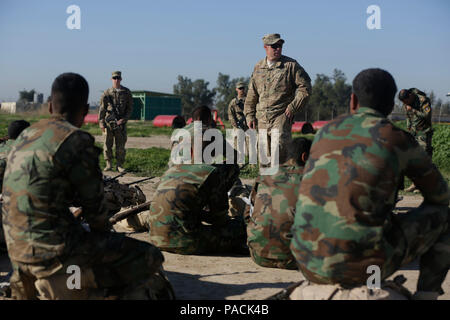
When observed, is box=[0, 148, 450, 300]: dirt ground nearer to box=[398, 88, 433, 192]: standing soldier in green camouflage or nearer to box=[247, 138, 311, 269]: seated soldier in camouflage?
box=[247, 138, 311, 269]: seated soldier in camouflage

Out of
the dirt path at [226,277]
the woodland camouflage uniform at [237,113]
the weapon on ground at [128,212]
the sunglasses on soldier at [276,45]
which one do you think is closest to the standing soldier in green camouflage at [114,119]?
the woodland camouflage uniform at [237,113]

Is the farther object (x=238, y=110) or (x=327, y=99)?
(x=327, y=99)

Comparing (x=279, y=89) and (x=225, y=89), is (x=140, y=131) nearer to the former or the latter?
(x=279, y=89)

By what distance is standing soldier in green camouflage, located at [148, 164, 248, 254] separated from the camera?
218 inches

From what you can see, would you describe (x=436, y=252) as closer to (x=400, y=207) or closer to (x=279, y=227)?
(x=279, y=227)


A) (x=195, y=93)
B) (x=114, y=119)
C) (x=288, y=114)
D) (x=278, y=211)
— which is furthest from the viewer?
(x=195, y=93)

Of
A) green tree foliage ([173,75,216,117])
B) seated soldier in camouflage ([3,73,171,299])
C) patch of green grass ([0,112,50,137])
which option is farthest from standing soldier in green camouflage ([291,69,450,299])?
green tree foliage ([173,75,216,117])

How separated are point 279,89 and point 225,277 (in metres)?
4.51

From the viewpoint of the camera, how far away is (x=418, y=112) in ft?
36.0

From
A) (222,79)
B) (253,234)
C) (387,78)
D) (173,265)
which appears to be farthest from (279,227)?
(222,79)

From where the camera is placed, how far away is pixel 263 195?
516 cm

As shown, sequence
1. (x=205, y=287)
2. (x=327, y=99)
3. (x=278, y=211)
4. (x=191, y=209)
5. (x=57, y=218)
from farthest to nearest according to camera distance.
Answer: (x=327, y=99) < (x=191, y=209) < (x=278, y=211) < (x=205, y=287) < (x=57, y=218)

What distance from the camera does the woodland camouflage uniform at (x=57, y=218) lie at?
136 inches

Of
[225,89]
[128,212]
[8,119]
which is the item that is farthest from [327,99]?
[128,212]
